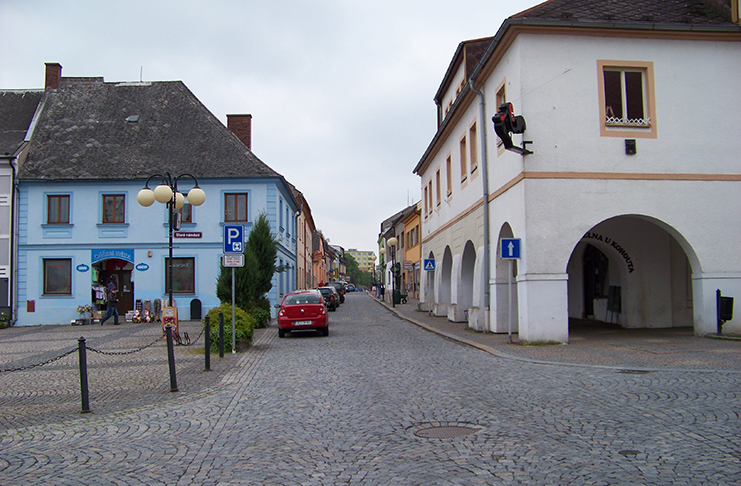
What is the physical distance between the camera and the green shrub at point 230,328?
1514 cm

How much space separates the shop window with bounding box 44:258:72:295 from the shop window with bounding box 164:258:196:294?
4.78 meters

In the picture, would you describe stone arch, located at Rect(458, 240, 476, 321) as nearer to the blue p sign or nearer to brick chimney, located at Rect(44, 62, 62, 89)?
the blue p sign

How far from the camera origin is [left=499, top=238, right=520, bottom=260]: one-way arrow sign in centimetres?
1517

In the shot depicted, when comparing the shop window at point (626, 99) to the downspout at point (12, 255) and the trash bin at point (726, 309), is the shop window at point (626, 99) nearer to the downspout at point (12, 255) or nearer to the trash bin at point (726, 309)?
the trash bin at point (726, 309)

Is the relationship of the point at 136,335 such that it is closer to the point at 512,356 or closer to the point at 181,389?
the point at 181,389

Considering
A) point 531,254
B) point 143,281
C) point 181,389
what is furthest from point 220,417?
point 143,281

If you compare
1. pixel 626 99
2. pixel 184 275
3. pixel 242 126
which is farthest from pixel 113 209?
pixel 626 99

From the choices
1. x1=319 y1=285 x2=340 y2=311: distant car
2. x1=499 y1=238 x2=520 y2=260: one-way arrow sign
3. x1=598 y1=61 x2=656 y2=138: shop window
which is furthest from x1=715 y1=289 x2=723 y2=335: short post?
x1=319 y1=285 x2=340 y2=311: distant car

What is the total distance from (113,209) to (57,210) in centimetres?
249

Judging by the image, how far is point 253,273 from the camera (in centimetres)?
2067

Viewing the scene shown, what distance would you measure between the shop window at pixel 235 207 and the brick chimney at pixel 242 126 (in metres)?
7.35

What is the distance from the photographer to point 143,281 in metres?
29.1

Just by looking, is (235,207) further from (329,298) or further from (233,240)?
(233,240)

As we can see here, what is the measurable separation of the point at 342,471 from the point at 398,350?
992 cm
